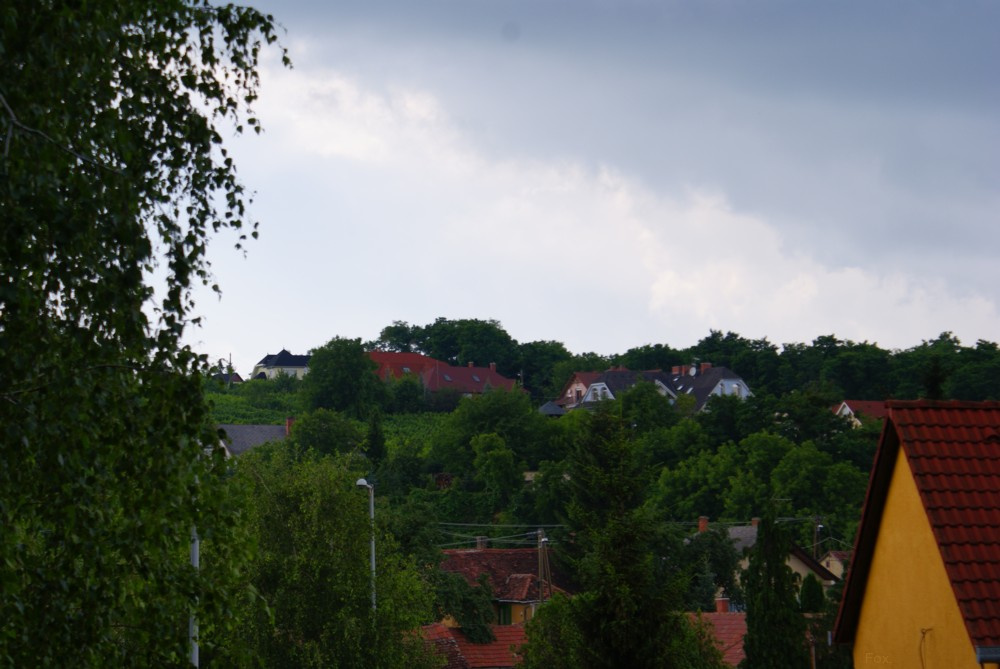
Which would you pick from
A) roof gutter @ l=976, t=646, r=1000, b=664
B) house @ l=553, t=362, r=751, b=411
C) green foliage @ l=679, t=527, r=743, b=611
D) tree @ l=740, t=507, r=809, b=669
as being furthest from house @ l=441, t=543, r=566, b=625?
house @ l=553, t=362, r=751, b=411

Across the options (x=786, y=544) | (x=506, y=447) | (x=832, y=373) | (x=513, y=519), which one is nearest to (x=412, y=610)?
(x=786, y=544)

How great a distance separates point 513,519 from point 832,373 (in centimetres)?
5217

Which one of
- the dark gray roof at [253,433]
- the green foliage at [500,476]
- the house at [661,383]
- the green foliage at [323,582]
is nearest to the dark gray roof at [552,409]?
the house at [661,383]

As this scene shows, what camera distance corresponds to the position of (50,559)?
9273 mm

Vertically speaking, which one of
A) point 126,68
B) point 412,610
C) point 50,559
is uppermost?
point 126,68

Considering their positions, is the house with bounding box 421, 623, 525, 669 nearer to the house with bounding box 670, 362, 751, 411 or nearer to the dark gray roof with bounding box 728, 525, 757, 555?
the dark gray roof with bounding box 728, 525, 757, 555

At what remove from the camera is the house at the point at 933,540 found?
40.0ft

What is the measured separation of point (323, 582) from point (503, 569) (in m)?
38.3

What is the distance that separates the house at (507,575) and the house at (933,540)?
4702cm

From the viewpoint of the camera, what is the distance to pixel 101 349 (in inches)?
345

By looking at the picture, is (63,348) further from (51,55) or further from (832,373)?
(832,373)

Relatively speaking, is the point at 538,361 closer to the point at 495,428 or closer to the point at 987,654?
the point at 495,428

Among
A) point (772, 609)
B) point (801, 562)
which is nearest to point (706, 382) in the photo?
point (801, 562)

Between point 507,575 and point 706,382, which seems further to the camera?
point 706,382
